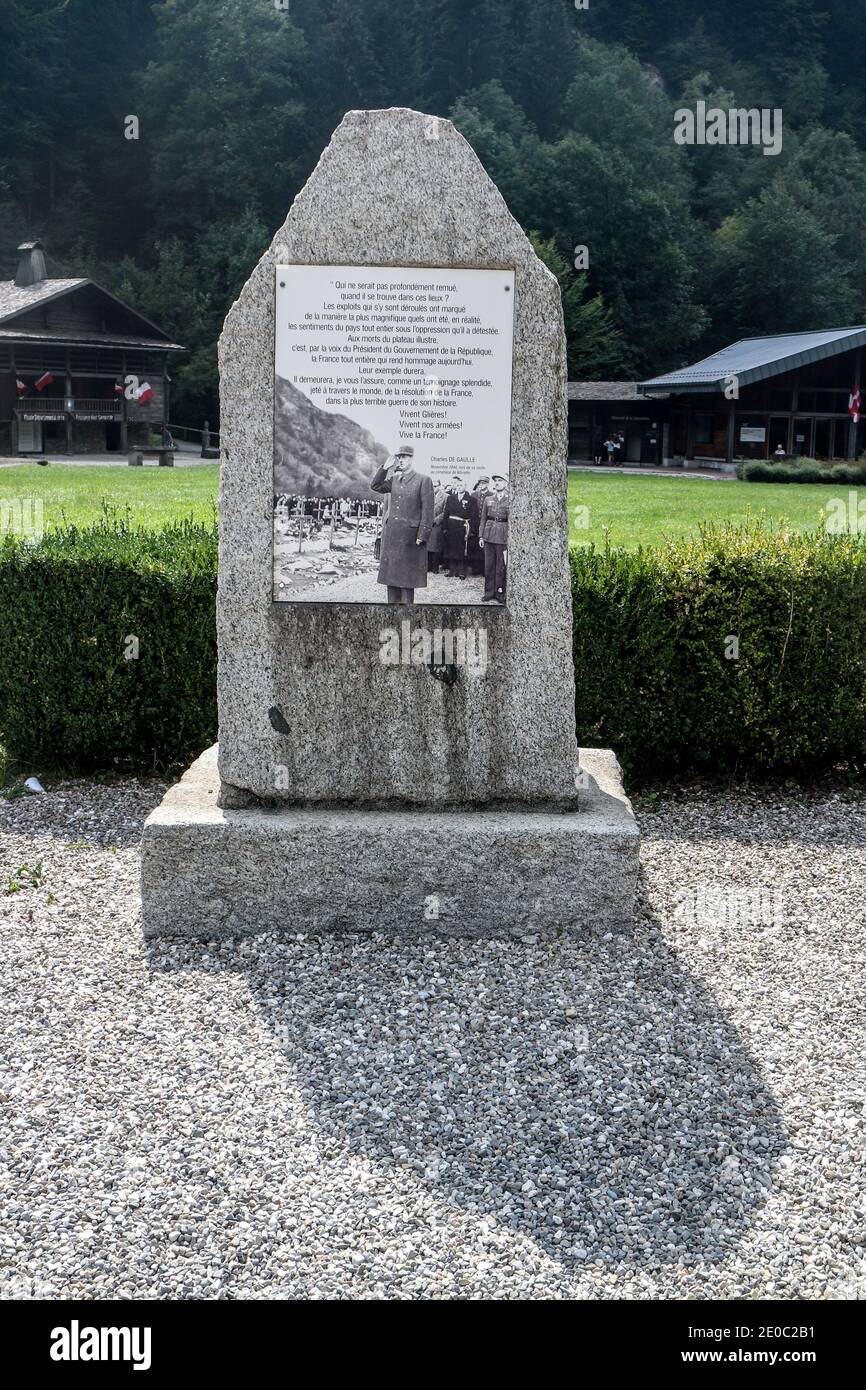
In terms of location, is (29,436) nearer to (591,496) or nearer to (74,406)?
(74,406)

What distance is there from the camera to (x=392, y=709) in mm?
5145

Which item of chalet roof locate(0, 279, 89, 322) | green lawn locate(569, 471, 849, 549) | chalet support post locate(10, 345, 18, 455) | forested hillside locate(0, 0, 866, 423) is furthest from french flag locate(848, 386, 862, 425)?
chalet support post locate(10, 345, 18, 455)

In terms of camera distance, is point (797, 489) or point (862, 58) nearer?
point (797, 489)

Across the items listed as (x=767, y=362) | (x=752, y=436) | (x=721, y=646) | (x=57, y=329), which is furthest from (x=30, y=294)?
(x=721, y=646)

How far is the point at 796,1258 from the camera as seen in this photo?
316 centimetres

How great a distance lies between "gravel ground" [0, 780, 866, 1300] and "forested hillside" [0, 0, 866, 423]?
51976mm

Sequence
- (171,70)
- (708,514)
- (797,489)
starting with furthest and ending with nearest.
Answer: (171,70)
(797,489)
(708,514)

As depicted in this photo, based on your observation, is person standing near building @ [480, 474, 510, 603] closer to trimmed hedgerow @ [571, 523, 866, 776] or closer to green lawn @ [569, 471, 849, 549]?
trimmed hedgerow @ [571, 523, 866, 776]

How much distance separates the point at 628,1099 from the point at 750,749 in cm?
385

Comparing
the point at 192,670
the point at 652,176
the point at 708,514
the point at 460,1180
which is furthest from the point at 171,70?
the point at 460,1180

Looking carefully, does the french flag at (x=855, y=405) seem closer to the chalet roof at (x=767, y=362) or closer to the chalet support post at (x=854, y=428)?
the chalet support post at (x=854, y=428)

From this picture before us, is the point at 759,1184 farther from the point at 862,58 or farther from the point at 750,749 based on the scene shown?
the point at 862,58

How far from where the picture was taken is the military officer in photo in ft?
16.6

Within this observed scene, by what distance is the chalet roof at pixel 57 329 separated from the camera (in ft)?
147
